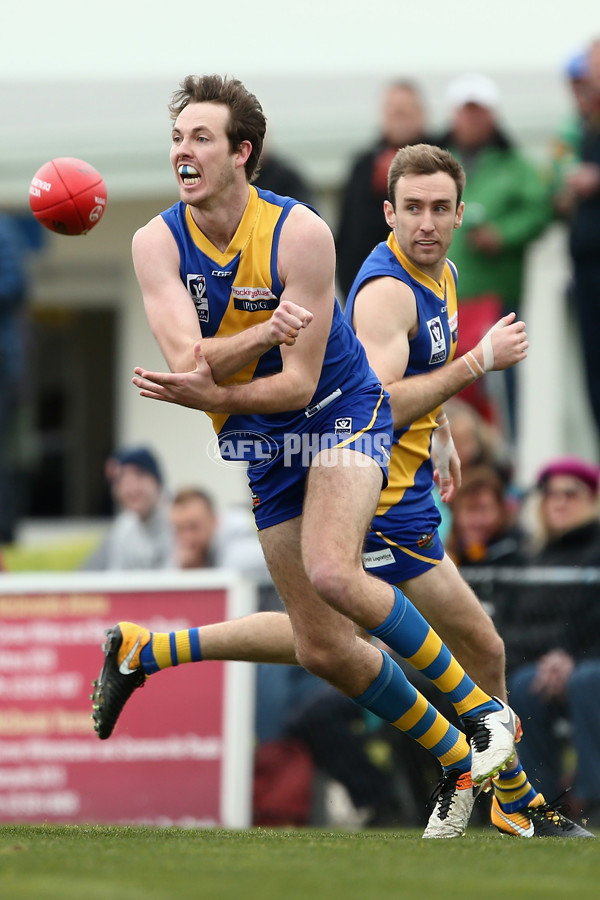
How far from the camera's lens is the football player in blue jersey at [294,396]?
5.48 m

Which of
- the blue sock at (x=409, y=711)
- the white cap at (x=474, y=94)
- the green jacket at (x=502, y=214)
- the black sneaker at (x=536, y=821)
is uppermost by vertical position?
the white cap at (x=474, y=94)

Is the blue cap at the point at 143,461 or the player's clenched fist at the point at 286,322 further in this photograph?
the blue cap at the point at 143,461

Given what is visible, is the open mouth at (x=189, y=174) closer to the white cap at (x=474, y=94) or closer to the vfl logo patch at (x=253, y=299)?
the vfl logo patch at (x=253, y=299)

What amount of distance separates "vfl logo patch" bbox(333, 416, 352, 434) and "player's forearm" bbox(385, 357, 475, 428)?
329 mm

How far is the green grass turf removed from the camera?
3.97 meters

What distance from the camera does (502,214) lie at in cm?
1017

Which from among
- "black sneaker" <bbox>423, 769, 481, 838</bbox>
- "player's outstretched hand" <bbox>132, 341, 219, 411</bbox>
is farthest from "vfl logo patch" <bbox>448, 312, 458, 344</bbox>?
"black sneaker" <bbox>423, 769, 481, 838</bbox>

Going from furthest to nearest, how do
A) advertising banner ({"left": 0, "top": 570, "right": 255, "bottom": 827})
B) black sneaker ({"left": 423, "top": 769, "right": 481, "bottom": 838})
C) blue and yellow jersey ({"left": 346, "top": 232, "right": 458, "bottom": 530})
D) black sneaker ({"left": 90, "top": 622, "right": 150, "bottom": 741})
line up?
1. advertising banner ({"left": 0, "top": 570, "right": 255, "bottom": 827})
2. black sneaker ({"left": 90, "top": 622, "right": 150, "bottom": 741})
3. blue and yellow jersey ({"left": 346, "top": 232, "right": 458, "bottom": 530})
4. black sneaker ({"left": 423, "top": 769, "right": 481, "bottom": 838})

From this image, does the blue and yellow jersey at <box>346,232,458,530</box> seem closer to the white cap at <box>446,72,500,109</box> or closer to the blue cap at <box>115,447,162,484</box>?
the white cap at <box>446,72,500,109</box>

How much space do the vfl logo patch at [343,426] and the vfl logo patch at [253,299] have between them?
0.47 meters

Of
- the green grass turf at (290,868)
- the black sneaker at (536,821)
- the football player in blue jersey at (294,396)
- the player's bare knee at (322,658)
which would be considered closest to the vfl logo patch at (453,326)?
the football player in blue jersey at (294,396)

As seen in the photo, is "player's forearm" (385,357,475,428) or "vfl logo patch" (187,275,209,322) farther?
"player's forearm" (385,357,475,428)

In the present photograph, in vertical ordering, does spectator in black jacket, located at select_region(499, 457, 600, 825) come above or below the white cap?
below

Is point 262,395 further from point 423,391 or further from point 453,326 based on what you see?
point 453,326
